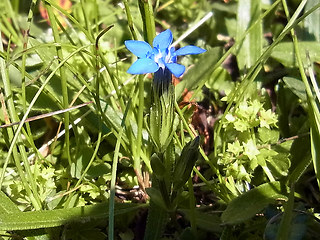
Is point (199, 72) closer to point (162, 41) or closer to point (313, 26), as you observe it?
point (313, 26)

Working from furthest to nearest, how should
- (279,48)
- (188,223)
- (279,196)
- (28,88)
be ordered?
(279,48)
(28,88)
(188,223)
(279,196)

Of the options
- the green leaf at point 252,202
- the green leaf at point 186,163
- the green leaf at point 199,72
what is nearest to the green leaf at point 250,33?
the green leaf at point 199,72

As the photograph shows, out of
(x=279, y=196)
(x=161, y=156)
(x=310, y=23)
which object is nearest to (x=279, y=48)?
(x=310, y=23)

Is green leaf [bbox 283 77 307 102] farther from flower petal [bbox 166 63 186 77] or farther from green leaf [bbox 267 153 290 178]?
flower petal [bbox 166 63 186 77]

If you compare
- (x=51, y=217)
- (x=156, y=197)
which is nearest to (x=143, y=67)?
(x=156, y=197)

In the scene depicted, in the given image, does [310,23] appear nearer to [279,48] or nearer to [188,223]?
[279,48]

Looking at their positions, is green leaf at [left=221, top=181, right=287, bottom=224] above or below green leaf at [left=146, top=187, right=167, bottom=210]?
below

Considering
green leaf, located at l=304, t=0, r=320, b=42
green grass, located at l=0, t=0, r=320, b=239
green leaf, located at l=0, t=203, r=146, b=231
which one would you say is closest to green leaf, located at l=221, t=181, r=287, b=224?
green grass, located at l=0, t=0, r=320, b=239
